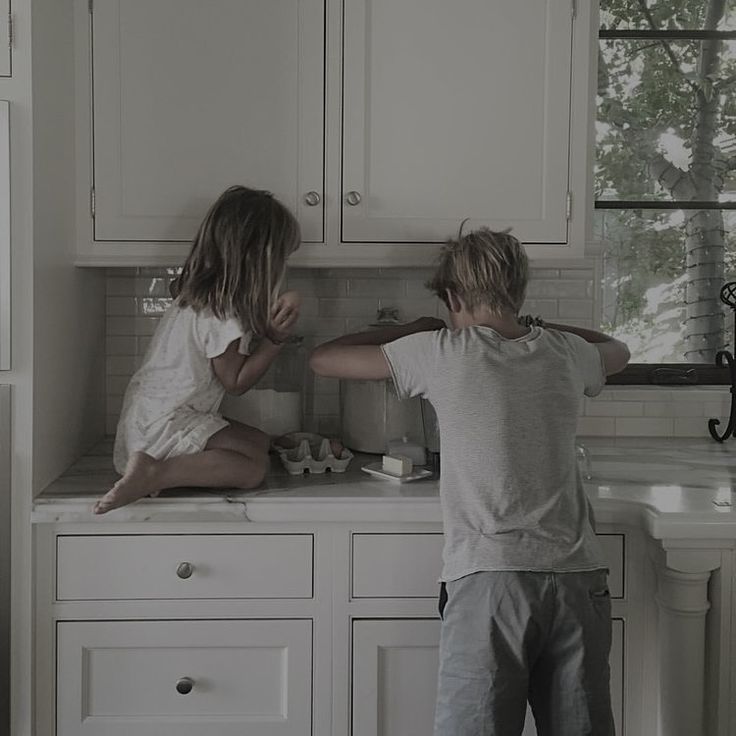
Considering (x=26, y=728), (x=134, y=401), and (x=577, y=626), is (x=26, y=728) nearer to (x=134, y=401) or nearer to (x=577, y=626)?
(x=134, y=401)

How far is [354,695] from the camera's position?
207cm

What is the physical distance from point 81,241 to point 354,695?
3.84ft

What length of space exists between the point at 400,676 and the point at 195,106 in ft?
4.36

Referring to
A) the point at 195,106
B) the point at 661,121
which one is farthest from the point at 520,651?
the point at 661,121

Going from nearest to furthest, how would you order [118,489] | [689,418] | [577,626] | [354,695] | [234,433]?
[577,626]
[118,489]
[354,695]
[234,433]
[689,418]

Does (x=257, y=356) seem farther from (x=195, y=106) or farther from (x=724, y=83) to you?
(x=724, y=83)

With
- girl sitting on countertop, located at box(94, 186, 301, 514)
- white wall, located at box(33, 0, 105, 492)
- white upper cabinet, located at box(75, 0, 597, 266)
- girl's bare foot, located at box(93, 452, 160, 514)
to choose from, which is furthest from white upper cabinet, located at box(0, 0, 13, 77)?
girl's bare foot, located at box(93, 452, 160, 514)

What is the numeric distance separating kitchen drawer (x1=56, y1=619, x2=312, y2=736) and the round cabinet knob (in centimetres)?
93

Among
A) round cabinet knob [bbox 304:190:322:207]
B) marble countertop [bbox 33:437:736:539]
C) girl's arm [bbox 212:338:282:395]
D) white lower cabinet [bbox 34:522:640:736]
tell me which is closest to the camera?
marble countertop [bbox 33:437:736:539]

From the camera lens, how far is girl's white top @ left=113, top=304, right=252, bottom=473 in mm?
2111

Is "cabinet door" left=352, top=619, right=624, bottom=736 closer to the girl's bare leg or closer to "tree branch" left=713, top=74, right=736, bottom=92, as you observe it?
the girl's bare leg

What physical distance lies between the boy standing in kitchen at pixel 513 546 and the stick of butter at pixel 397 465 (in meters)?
0.31

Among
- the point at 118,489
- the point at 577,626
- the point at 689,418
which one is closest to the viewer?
the point at 577,626

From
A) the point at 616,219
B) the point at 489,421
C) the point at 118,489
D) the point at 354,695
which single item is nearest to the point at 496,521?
the point at 489,421
